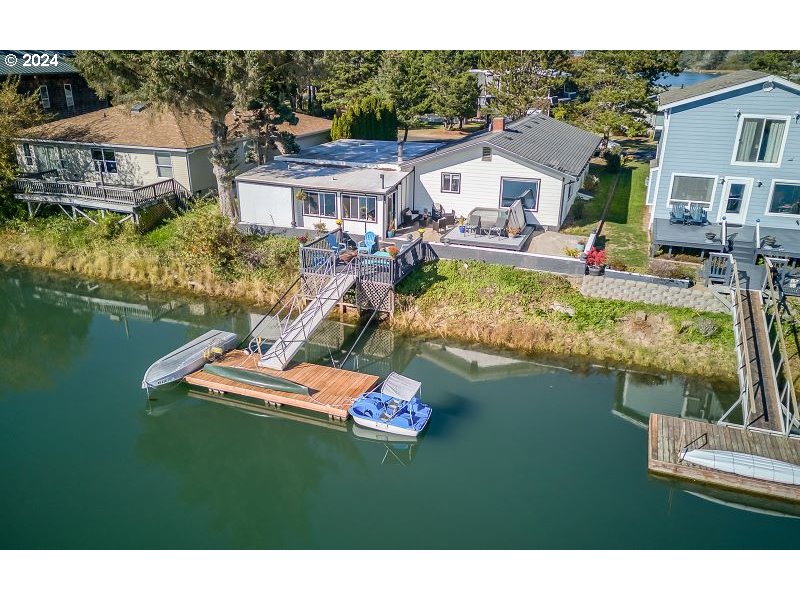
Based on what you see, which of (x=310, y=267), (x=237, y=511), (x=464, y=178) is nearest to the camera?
(x=237, y=511)

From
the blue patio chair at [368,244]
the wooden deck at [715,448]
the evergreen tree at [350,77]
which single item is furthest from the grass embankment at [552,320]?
the evergreen tree at [350,77]

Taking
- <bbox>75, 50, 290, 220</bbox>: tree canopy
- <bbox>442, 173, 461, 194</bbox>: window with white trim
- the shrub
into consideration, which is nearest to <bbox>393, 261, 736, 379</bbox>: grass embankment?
<bbox>442, 173, 461, 194</bbox>: window with white trim

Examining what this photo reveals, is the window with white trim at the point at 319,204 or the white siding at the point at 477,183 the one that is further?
the white siding at the point at 477,183

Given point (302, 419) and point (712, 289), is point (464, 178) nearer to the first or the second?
point (712, 289)

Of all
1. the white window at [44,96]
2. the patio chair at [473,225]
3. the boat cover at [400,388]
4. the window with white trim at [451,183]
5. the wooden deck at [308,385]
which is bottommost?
the wooden deck at [308,385]

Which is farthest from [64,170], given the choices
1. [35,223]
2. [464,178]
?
[464,178]

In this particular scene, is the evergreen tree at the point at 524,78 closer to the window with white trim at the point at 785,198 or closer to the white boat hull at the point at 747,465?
the window with white trim at the point at 785,198

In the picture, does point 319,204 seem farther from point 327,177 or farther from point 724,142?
point 724,142
